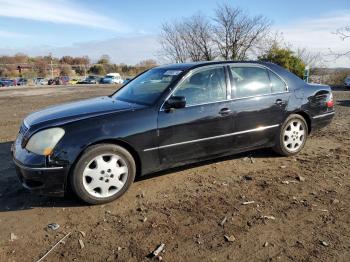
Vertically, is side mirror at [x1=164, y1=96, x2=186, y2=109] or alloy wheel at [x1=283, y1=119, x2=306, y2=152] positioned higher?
side mirror at [x1=164, y1=96, x2=186, y2=109]

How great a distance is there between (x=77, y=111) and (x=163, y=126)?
1085 millimetres

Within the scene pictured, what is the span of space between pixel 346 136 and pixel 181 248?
5.34 m

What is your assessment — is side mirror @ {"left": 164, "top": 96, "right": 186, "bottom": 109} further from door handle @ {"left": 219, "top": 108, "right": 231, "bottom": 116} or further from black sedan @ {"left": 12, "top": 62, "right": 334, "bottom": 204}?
door handle @ {"left": 219, "top": 108, "right": 231, "bottom": 116}

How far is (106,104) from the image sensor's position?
4.98m

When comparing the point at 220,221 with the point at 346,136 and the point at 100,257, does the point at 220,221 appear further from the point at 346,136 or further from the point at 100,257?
the point at 346,136

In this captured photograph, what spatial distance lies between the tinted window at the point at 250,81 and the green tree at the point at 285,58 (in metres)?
22.1

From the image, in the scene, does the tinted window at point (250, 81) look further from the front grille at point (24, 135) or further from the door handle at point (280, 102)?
the front grille at point (24, 135)

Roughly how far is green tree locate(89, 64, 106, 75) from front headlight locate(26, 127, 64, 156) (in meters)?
70.6

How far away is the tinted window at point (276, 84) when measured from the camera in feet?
18.6

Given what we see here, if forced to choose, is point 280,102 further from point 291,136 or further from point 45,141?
point 45,141

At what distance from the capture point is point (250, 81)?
5465 mm

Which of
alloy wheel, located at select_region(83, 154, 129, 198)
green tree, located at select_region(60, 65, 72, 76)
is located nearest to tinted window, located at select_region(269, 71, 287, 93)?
alloy wheel, located at select_region(83, 154, 129, 198)

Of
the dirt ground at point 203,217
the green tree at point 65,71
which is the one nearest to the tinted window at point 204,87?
the dirt ground at point 203,217

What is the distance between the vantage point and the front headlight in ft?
13.2
